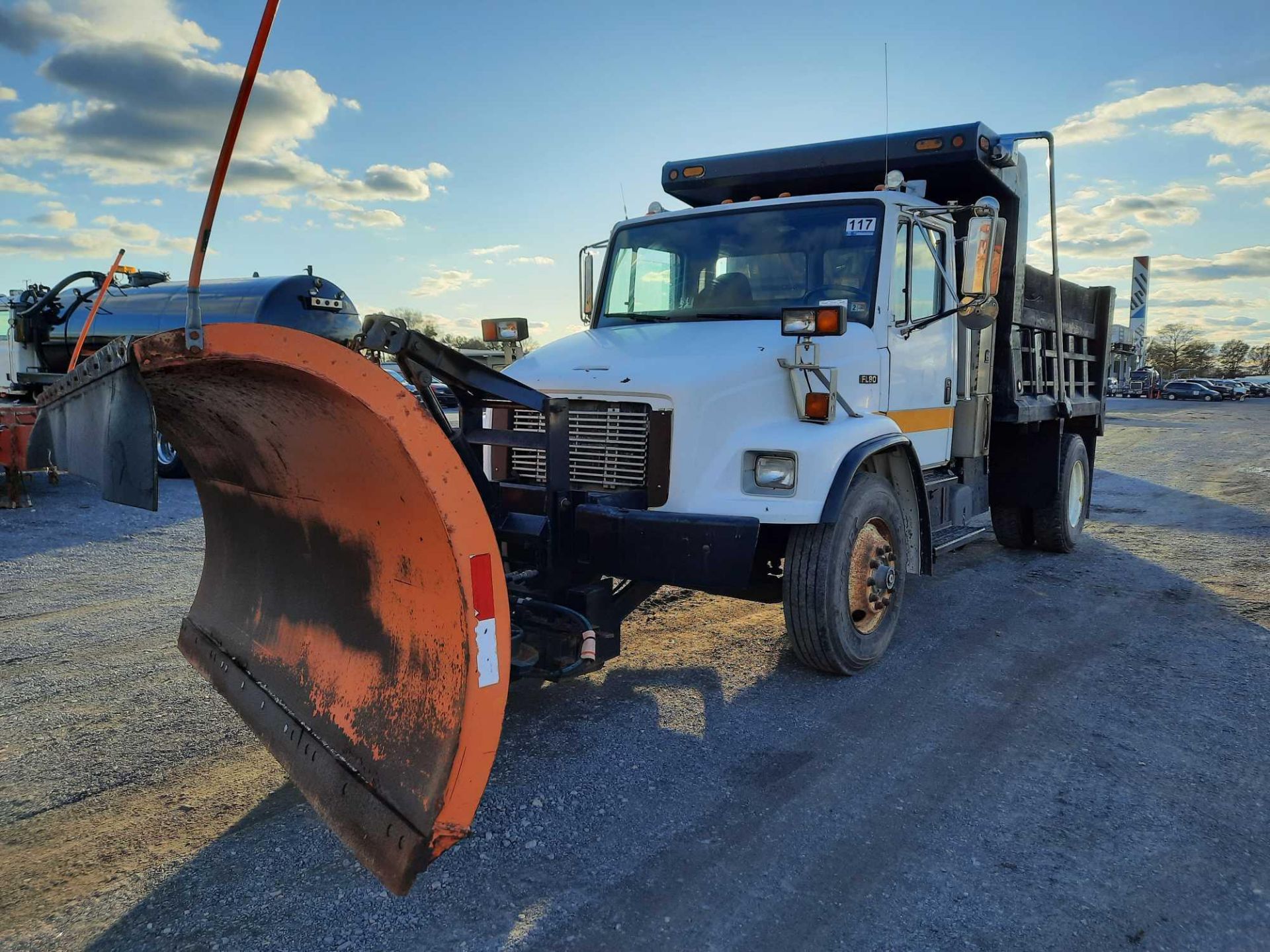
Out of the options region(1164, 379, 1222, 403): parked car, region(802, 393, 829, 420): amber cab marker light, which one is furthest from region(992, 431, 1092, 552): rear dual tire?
region(1164, 379, 1222, 403): parked car

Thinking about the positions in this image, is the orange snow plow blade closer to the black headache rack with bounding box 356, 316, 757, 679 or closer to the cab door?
the black headache rack with bounding box 356, 316, 757, 679

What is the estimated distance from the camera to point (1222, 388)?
188 feet

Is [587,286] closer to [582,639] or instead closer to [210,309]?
[582,639]

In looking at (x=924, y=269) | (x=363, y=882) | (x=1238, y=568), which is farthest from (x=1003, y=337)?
(x=363, y=882)

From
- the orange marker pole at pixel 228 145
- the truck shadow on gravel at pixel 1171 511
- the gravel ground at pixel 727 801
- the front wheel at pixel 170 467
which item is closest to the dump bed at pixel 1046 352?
the truck shadow on gravel at pixel 1171 511

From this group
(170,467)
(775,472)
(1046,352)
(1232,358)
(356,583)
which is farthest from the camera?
(1232,358)

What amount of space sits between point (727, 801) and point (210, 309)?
11215 millimetres

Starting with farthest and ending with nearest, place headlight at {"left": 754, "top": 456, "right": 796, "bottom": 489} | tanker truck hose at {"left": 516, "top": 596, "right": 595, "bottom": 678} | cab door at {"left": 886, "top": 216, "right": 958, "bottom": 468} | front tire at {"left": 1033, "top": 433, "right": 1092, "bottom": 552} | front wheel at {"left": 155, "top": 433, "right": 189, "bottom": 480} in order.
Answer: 1. front wheel at {"left": 155, "top": 433, "right": 189, "bottom": 480}
2. front tire at {"left": 1033, "top": 433, "right": 1092, "bottom": 552}
3. cab door at {"left": 886, "top": 216, "right": 958, "bottom": 468}
4. headlight at {"left": 754, "top": 456, "right": 796, "bottom": 489}
5. tanker truck hose at {"left": 516, "top": 596, "right": 595, "bottom": 678}

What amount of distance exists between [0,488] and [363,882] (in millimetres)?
9953

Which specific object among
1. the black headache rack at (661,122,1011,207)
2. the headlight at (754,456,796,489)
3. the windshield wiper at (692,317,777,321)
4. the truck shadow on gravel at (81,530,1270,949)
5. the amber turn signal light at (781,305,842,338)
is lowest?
the truck shadow on gravel at (81,530,1270,949)

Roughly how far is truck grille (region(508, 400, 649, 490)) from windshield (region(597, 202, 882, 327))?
1172 millimetres

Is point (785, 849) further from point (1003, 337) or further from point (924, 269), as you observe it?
point (1003, 337)

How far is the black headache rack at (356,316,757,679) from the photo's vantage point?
364 cm

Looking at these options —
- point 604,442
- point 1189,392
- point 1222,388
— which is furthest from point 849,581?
point 1222,388
